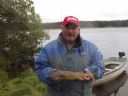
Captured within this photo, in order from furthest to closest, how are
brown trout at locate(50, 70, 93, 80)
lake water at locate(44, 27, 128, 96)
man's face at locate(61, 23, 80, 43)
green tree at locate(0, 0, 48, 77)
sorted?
lake water at locate(44, 27, 128, 96), green tree at locate(0, 0, 48, 77), man's face at locate(61, 23, 80, 43), brown trout at locate(50, 70, 93, 80)

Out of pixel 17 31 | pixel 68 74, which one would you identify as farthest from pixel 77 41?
pixel 17 31

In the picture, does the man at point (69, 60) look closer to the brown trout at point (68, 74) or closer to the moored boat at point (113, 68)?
the brown trout at point (68, 74)

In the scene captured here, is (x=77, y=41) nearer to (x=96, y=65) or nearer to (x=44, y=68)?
(x=96, y=65)

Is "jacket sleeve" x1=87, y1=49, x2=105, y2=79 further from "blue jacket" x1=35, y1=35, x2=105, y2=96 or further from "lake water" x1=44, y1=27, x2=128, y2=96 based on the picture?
"lake water" x1=44, y1=27, x2=128, y2=96

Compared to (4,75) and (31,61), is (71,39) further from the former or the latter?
(31,61)

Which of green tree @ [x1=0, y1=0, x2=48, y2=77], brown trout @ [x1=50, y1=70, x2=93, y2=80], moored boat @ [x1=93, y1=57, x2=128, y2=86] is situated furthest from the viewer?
moored boat @ [x1=93, y1=57, x2=128, y2=86]

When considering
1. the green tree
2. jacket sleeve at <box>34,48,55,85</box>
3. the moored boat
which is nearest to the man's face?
jacket sleeve at <box>34,48,55,85</box>
